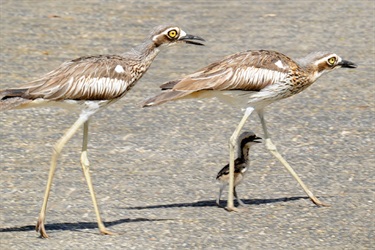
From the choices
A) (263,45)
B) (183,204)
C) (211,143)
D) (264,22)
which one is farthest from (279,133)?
(264,22)

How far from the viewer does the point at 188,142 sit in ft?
39.2

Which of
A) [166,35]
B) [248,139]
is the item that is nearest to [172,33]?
[166,35]

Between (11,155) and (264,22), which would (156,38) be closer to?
(11,155)

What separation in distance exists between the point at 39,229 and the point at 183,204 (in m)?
1.52

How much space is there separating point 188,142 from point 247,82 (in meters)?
2.16

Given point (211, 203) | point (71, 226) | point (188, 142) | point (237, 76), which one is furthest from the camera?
point (188, 142)

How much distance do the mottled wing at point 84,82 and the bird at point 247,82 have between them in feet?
1.48

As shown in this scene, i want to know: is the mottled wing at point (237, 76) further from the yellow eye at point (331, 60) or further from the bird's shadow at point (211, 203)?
the bird's shadow at point (211, 203)

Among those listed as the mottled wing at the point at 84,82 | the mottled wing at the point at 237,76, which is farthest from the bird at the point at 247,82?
the mottled wing at the point at 84,82

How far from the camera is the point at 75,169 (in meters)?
11.1

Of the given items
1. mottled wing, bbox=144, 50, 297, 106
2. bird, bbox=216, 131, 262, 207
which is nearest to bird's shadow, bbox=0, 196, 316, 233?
bird, bbox=216, 131, 262, 207

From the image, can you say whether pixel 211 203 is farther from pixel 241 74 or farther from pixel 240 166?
pixel 241 74

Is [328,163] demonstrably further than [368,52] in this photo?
No

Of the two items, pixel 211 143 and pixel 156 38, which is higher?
pixel 156 38
